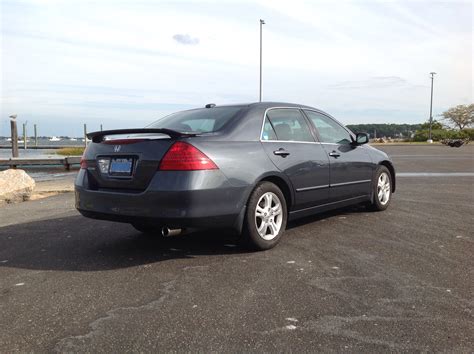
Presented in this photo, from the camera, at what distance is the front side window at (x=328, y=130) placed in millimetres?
5809

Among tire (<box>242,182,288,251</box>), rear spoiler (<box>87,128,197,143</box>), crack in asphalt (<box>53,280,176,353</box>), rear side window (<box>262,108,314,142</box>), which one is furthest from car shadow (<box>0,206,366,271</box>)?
rear side window (<box>262,108,314,142</box>)

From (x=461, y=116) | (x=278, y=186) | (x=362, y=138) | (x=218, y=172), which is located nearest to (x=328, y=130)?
(x=362, y=138)

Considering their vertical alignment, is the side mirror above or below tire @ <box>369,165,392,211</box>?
above

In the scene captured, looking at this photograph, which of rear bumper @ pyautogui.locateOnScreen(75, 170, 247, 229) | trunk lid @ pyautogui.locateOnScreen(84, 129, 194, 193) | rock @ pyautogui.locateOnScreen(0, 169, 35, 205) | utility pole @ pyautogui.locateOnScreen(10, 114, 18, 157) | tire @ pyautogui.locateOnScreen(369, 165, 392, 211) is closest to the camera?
rear bumper @ pyautogui.locateOnScreen(75, 170, 247, 229)

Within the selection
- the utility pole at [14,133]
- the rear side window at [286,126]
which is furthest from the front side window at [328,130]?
the utility pole at [14,133]

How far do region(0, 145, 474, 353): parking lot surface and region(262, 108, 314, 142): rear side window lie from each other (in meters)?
1.15

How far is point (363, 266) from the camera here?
4.12 meters

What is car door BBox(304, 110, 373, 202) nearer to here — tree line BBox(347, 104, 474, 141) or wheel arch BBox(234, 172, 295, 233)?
wheel arch BBox(234, 172, 295, 233)

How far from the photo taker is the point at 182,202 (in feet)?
13.1

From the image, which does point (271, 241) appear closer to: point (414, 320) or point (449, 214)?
point (414, 320)

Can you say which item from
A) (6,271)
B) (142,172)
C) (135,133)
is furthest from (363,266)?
(6,271)

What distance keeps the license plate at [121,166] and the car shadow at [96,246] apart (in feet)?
2.79

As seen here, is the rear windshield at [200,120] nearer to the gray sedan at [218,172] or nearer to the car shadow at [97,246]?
the gray sedan at [218,172]

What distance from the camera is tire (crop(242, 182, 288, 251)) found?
4.48m
